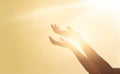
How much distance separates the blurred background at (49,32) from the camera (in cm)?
168

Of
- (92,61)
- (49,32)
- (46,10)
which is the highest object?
(46,10)

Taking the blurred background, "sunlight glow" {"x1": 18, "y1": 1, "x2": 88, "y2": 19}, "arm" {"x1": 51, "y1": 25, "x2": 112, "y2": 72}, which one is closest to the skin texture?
"arm" {"x1": 51, "y1": 25, "x2": 112, "y2": 72}

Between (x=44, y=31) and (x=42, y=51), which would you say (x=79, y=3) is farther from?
(x=42, y=51)

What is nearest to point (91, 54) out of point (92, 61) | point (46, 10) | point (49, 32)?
point (92, 61)

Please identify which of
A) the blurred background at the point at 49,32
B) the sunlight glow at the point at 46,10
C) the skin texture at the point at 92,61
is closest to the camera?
the skin texture at the point at 92,61

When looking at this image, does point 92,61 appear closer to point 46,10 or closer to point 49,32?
point 49,32

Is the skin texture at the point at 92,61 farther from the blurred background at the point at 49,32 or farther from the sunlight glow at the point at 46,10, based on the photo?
the sunlight glow at the point at 46,10

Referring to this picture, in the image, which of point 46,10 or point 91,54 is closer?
point 91,54

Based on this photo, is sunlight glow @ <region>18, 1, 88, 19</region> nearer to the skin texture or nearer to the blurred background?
the blurred background

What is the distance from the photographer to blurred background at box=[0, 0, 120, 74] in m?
1.68

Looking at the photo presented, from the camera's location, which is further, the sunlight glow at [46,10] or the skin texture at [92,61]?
the sunlight glow at [46,10]

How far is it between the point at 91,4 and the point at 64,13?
210 millimetres

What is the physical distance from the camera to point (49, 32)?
1.73 m

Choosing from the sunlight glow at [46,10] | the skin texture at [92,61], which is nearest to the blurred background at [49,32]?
the sunlight glow at [46,10]
